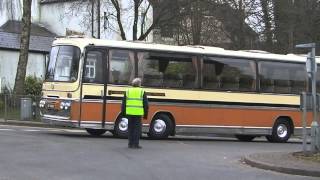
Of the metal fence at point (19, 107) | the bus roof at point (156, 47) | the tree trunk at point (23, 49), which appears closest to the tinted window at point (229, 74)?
the bus roof at point (156, 47)

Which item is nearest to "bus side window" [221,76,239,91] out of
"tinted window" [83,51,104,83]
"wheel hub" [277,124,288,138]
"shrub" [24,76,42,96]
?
"wheel hub" [277,124,288,138]

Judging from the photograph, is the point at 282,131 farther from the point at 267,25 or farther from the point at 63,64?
the point at 267,25

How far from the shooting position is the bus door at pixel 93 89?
20.8 metres

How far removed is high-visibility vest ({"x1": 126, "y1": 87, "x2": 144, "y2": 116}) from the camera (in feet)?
57.4

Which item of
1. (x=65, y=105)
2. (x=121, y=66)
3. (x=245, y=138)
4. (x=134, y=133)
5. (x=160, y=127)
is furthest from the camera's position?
(x=245, y=138)

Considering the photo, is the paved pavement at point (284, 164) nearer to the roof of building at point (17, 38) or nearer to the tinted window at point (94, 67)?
the tinted window at point (94, 67)

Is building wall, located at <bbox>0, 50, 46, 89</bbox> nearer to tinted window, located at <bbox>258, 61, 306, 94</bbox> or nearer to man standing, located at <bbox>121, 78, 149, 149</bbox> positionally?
tinted window, located at <bbox>258, 61, 306, 94</bbox>

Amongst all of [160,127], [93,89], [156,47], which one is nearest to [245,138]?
[160,127]

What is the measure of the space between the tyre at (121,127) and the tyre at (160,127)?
38.1 inches

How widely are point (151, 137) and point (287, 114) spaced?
5745mm

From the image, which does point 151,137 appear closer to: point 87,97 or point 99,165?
point 87,97

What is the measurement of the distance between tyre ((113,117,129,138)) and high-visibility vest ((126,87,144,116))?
358cm

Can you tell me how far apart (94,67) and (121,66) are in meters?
0.93

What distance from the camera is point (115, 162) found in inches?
559
